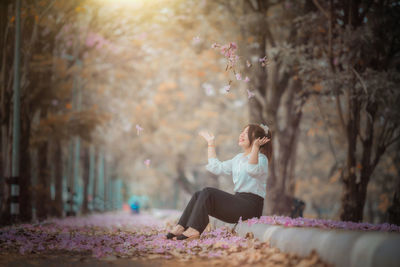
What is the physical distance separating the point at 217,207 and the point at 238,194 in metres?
0.43

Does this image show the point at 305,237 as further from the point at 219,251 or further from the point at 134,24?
the point at 134,24

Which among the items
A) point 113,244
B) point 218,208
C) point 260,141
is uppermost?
point 260,141

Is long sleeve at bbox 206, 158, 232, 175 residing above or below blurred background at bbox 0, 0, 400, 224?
below

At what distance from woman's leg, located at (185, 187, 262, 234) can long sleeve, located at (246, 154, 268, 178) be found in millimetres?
454

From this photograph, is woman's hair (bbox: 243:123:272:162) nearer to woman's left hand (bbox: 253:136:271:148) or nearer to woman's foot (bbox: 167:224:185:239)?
woman's left hand (bbox: 253:136:271:148)

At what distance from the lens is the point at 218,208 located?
755 centimetres

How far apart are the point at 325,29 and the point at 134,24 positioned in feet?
20.7

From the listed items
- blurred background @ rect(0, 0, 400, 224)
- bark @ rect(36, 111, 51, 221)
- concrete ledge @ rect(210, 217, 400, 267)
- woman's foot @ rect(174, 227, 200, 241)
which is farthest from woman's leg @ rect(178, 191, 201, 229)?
bark @ rect(36, 111, 51, 221)

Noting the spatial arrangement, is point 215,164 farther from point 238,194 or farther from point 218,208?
point 218,208

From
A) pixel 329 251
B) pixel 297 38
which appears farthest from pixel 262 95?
pixel 329 251

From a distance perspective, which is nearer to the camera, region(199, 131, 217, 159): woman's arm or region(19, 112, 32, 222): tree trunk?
region(199, 131, 217, 159): woman's arm

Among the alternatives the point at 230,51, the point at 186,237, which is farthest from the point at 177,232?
the point at 230,51

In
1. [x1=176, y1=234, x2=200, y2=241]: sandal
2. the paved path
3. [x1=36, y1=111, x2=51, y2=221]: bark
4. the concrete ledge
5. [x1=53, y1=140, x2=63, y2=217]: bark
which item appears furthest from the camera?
[x1=53, y1=140, x2=63, y2=217]: bark

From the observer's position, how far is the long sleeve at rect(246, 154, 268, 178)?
7441 mm
